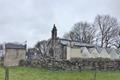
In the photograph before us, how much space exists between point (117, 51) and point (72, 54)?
71.5 feet

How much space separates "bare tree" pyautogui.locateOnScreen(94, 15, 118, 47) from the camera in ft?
266

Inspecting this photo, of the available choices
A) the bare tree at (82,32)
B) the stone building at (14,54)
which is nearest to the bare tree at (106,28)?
the bare tree at (82,32)

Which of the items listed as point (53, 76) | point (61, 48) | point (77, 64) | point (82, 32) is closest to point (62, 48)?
point (61, 48)

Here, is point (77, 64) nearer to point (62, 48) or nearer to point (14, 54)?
point (14, 54)

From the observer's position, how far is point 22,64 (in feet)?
151

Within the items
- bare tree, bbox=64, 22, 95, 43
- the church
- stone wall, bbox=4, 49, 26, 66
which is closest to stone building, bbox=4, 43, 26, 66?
stone wall, bbox=4, 49, 26, 66

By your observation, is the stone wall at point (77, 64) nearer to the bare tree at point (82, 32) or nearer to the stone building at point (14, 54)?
the stone building at point (14, 54)

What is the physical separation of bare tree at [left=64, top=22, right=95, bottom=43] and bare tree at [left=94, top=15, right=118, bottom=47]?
2364 mm

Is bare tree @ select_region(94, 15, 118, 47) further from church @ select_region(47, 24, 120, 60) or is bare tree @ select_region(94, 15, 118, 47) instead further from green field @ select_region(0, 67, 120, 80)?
green field @ select_region(0, 67, 120, 80)

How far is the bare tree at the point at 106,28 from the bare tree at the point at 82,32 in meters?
2.36

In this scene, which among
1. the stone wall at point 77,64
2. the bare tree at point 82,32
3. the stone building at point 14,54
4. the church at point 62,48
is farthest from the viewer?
the bare tree at point 82,32

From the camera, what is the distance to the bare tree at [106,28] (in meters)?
81.0

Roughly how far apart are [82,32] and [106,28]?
750 centimetres

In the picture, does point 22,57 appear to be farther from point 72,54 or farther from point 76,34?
point 76,34
